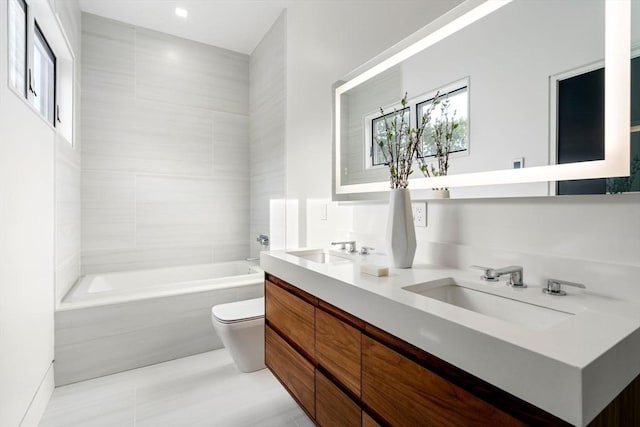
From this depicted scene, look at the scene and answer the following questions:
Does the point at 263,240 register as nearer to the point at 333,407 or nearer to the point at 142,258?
the point at 142,258

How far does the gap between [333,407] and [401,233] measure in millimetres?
698

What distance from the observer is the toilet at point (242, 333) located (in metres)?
1.93

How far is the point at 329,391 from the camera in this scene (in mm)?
1110

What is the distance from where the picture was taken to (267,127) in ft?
10.0

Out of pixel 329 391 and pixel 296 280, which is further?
pixel 296 280

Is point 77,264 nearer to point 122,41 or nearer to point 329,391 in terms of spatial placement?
point 122,41

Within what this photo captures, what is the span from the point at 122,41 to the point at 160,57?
33 cm

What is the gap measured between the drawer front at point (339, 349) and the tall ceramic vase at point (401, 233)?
40 cm

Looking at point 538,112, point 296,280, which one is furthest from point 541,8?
point 296,280

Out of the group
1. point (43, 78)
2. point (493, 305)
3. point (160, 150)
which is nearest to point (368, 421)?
point (493, 305)

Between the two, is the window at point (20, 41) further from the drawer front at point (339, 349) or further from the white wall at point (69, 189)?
the drawer front at point (339, 349)

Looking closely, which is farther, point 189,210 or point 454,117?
point 189,210

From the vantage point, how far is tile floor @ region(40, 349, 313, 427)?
160 cm

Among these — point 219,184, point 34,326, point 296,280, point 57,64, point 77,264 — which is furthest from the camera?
point 219,184
